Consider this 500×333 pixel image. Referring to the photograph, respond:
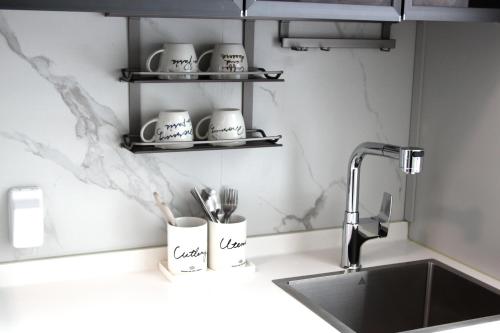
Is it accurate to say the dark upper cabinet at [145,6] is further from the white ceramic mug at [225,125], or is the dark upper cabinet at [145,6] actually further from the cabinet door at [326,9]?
the white ceramic mug at [225,125]

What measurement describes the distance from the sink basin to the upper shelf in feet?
1.77

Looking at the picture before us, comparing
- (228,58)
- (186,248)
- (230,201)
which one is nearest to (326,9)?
(228,58)

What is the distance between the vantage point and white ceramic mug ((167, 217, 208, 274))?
5.56ft

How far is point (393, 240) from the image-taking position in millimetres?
2121

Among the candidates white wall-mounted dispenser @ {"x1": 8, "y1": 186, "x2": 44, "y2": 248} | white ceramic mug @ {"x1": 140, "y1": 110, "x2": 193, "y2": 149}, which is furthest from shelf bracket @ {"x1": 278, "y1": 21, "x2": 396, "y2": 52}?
white wall-mounted dispenser @ {"x1": 8, "y1": 186, "x2": 44, "y2": 248}

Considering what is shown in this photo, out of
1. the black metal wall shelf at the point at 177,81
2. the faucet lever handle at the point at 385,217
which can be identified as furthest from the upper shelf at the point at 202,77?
the faucet lever handle at the point at 385,217

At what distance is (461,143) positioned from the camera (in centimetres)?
190

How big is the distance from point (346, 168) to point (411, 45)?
1.39 ft

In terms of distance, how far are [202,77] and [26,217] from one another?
0.57 metres

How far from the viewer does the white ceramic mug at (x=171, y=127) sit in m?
1.65

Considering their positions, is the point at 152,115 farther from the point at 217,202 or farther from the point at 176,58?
the point at 217,202

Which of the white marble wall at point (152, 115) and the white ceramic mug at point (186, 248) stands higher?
the white marble wall at point (152, 115)

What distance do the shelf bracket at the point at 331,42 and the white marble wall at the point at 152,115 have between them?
0.03 m

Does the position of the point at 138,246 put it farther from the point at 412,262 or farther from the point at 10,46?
the point at 412,262
